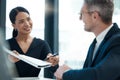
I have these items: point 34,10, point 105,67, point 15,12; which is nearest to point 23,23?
point 15,12

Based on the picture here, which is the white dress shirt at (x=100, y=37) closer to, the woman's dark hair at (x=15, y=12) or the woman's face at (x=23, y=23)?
the woman's face at (x=23, y=23)

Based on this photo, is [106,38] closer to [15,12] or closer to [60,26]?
[15,12]

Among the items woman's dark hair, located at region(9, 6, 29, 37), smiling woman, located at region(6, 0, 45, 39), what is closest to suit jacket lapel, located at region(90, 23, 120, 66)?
woman's dark hair, located at region(9, 6, 29, 37)

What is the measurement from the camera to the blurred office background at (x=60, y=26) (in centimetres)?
281

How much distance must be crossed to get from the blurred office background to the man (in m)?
1.44

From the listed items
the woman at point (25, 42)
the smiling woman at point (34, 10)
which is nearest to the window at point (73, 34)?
the smiling woman at point (34, 10)

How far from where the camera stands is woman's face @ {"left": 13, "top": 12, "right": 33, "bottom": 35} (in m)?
2.18

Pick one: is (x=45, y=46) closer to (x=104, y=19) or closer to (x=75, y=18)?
(x=75, y=18)

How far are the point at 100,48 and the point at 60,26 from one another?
1.79m

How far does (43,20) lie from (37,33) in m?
0.19

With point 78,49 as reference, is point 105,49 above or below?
above

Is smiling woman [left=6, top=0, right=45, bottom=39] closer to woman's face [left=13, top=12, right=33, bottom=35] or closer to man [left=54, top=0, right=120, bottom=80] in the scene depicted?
woman's face [left=13, top=12, right=33, bottom=35]

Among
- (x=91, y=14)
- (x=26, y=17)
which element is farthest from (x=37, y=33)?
(x=91, y=14)

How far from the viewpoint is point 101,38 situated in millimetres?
1291
